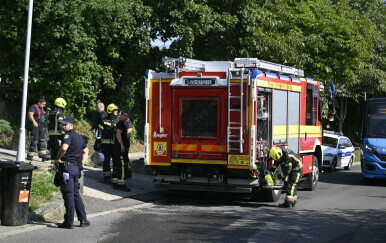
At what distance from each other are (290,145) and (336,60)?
14903mm

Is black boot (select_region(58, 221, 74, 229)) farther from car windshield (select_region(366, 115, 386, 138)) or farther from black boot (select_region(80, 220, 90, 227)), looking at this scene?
car windshield (select_region(366, 115, 386, 138))

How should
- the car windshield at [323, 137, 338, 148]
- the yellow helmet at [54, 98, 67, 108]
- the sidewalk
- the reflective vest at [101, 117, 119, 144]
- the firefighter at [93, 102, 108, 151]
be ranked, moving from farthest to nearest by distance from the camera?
the car windshield at [323, 137, 338, 148], the firefighter at [93, 102, 108, 151], the reflective vest at [101, 117, 119, 144], the yellow helmet at [54, 98, 67, 108], the sidewalk

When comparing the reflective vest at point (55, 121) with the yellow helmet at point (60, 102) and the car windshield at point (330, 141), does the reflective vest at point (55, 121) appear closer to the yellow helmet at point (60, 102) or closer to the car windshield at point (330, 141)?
the yellow helmet at point (60, 102)

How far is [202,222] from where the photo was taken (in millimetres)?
10406

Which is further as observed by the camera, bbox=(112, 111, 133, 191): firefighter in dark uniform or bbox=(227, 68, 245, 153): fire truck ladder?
bbox=(112, 111, 133, 191): firefighter in dark uniform

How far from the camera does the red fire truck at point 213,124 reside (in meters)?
12.2

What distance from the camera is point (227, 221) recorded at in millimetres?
10586

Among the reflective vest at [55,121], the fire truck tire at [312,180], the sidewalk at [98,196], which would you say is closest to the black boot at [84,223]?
the sidewalk at [98,196]

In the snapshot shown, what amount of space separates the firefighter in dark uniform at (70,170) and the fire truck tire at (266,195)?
4.91 metres

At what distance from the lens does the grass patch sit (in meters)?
10.7

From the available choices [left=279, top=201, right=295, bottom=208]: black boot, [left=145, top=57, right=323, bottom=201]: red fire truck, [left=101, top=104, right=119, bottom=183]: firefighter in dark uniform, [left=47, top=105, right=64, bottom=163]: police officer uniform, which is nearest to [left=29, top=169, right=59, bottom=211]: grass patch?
[left=47, top=105, right=64, bottom=163]: police officer uniform

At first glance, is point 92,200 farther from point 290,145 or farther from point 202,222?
point 290,145

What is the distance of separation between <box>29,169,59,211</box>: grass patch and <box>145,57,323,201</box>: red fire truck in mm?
2200

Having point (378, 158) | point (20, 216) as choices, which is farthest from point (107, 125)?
point (378, 158)
